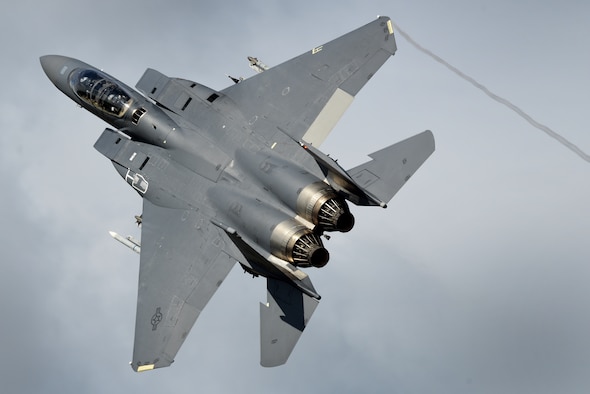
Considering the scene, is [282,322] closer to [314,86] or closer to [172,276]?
[172,276]

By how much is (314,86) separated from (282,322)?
26.6 feet

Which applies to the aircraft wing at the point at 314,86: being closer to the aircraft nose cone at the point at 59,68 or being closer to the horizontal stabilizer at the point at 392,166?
the horizontal stabilizer at the point at 392,166

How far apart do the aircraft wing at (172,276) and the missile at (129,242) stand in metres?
0.55

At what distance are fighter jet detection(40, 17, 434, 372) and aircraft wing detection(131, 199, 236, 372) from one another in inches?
1.3

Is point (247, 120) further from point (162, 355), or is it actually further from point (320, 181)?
point (162, 355)

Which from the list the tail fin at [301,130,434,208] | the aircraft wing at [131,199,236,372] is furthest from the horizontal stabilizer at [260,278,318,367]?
the tail fin at [301,130,434,208]

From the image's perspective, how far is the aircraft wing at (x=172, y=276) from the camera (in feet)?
94.5

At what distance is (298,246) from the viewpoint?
27594 millimetres

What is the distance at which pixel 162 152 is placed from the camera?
31250 millimetres

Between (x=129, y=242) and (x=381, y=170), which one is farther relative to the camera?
(x=129, y=242)

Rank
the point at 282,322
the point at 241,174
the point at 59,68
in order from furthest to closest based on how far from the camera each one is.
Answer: the point at 59,68, the point at 241,174, the point at 282,322

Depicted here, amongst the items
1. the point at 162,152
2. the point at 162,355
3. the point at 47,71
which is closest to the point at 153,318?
the point at 162,355

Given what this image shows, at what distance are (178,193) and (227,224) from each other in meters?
2.13

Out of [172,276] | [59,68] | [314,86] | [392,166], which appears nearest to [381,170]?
[392,166]
